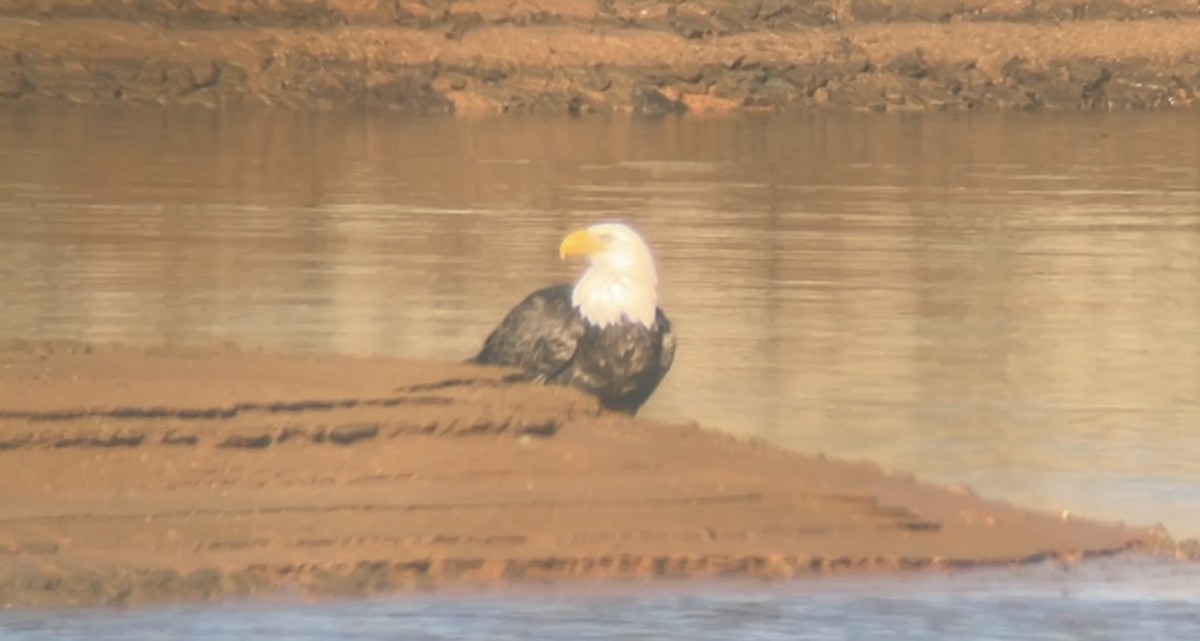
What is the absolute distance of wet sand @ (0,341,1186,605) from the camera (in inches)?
310

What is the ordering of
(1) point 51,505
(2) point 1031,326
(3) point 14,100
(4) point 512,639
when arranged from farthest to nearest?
(3) point 14,100
(2) point 1031,326
(1) point 51,505
(4) point 512,639

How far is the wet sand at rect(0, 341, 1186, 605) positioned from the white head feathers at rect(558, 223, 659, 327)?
483mm

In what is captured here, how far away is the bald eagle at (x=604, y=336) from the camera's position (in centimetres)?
971

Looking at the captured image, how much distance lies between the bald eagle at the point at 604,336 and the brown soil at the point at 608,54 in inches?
1157

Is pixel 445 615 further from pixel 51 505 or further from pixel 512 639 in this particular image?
pixel 51 505

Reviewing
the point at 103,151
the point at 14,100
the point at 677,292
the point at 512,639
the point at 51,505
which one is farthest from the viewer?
the point at 14,100

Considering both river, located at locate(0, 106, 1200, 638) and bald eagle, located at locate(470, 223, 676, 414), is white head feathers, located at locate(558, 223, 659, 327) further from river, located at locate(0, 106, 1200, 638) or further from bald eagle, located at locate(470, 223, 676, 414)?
river, located at locate(0, 106, 1200, 638)

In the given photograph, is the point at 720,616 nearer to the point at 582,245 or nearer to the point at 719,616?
the point at 719,616

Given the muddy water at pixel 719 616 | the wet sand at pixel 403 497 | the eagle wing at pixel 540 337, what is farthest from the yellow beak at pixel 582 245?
the muddy water at pixel 719 616

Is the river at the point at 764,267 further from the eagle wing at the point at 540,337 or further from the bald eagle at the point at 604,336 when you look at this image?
the eagle wing at the point at 540,337

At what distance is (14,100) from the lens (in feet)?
130

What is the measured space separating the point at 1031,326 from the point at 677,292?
7.33ft

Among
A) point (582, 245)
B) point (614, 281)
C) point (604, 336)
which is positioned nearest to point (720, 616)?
point (604, 336)

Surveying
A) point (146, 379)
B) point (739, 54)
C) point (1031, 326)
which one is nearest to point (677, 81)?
point (739, 54)
